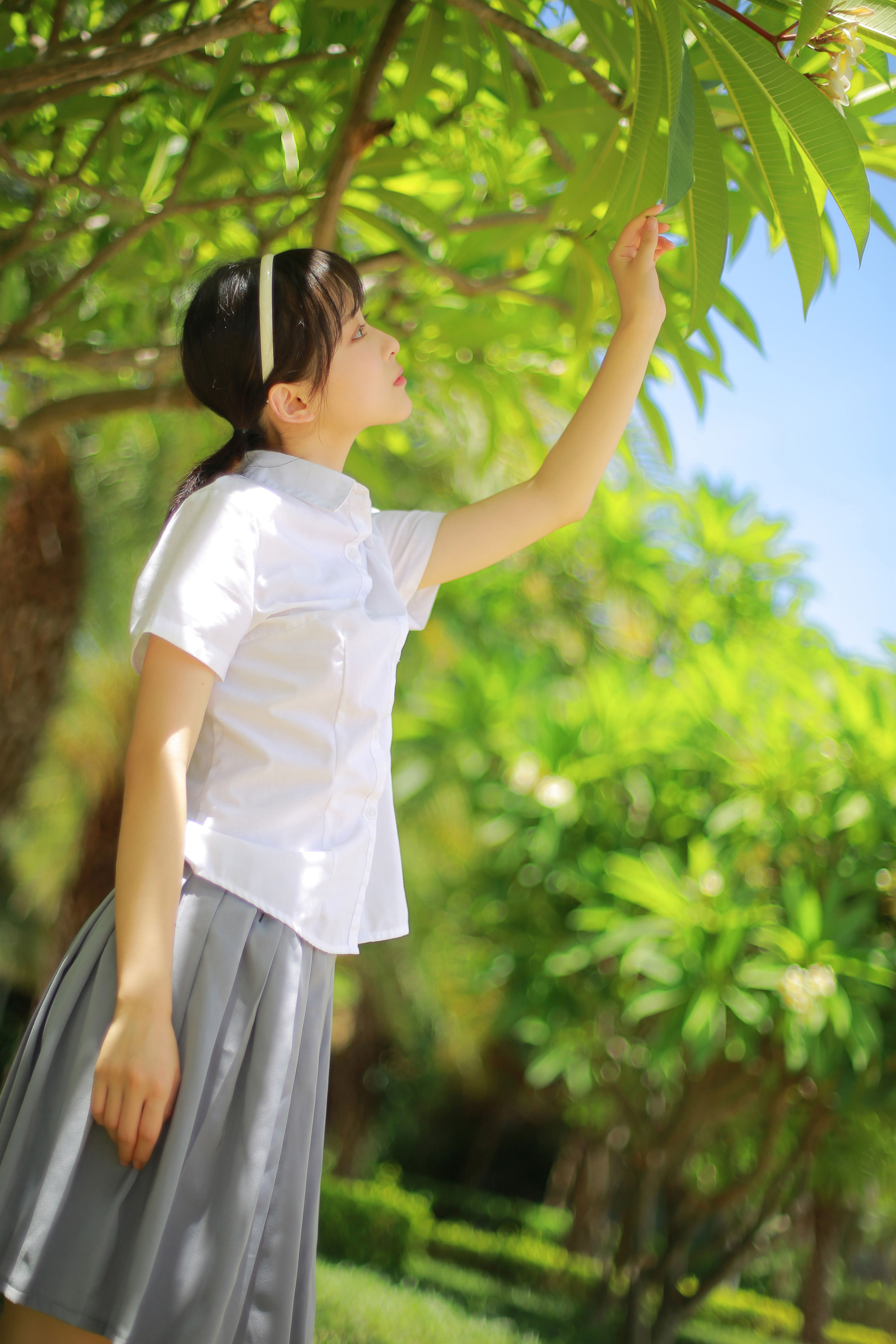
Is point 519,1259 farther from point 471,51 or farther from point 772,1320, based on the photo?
point 471,51

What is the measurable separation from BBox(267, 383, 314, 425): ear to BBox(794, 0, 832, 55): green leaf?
1.73ft

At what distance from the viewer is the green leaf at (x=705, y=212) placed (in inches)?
34.7

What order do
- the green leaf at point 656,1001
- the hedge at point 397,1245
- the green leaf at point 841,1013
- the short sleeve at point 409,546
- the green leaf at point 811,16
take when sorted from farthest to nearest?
1. the hedge at point 397,1245
2. the green leaf at point 656,1001
3. the green leaf at point 841,1013
4. the short sleeve at point 409,546
5. the green leaf at point 811,16

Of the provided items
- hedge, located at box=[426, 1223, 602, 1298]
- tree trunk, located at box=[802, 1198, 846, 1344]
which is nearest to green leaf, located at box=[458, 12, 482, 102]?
tree trunk, located at box=[802, 1198, 846, 1344]

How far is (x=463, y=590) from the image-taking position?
6297 mm

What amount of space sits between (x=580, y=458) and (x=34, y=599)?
2.51 m

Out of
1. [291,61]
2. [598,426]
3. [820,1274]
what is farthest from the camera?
A: [820,1274]

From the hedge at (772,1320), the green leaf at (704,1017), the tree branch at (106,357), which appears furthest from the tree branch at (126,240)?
the hedge at (772,1320)

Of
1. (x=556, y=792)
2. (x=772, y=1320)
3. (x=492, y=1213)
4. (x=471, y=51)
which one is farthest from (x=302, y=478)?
(x=492, y=1213)

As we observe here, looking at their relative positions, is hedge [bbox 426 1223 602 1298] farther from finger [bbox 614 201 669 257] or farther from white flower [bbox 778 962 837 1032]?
finger [bbox 614 201 669 257]

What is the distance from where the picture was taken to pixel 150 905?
77 cm

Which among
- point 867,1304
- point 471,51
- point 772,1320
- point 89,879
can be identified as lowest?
point 867,1304

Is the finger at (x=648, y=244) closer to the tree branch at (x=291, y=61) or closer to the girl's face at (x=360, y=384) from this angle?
the girl's face at (x=360, y=384)

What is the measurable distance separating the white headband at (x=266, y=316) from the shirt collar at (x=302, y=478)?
83mm
